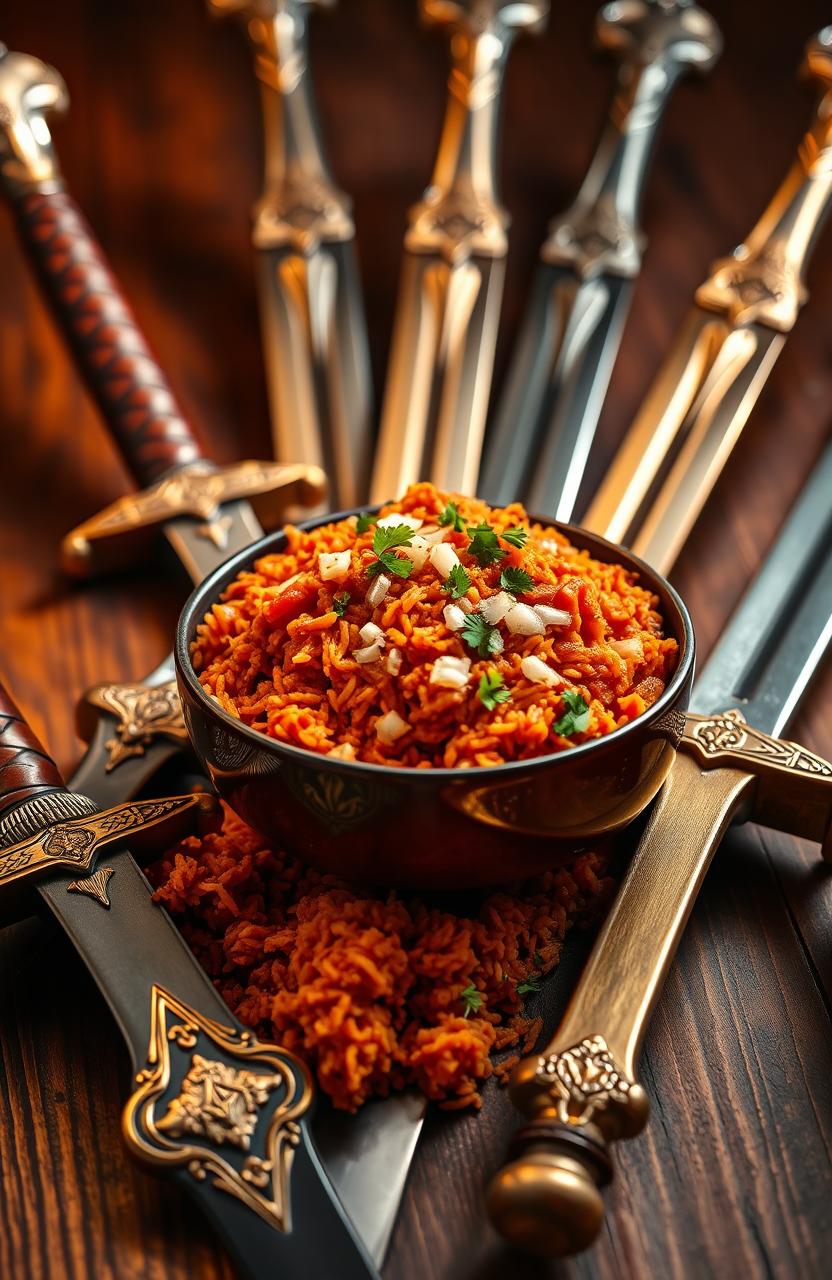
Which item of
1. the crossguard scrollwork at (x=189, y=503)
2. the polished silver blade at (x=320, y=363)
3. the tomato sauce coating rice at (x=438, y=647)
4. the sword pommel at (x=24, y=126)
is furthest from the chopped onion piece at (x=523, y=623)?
the sword pommel at (x=24, y=126)

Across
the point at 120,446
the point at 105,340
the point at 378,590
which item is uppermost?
the point at 378,590

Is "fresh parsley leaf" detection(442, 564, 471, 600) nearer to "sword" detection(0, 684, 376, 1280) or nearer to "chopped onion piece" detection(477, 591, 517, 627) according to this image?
"chopped onion piece" detection(477, 591, 517, 627)

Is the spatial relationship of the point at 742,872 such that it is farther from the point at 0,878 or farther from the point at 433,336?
the point at 433,336

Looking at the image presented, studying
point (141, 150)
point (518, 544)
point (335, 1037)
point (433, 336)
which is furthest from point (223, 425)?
point (335, 1037)

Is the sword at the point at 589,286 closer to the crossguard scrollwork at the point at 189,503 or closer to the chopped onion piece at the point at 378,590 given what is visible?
the crossguard scrollwork at the point at 189,503

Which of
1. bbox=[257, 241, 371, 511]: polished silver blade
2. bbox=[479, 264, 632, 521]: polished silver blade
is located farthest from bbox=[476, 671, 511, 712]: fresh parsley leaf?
bbox=[257, 241, 371, 511]: polished silver blade

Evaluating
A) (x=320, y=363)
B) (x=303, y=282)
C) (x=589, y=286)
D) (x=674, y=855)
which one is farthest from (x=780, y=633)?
(x=303, y=282)

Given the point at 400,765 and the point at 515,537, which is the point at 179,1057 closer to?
the point at 400,765
